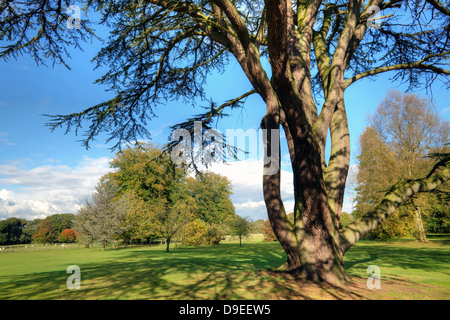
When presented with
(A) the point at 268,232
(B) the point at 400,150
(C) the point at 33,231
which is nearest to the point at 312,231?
(B) the point at 400,150

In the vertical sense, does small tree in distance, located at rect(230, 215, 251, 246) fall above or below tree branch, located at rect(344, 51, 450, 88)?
below

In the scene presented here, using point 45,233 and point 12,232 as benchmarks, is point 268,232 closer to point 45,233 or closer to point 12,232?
point 45,233

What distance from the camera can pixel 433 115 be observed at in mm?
23250

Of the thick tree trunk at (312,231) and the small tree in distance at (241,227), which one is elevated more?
the thick tree trunk at (312,231)

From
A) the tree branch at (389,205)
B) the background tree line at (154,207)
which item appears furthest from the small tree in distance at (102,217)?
the tree branch at (389,205)

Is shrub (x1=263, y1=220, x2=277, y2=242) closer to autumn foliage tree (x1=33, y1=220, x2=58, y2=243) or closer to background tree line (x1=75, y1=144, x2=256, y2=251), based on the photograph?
background tree line (x1=75, y1=144, x2=256, y2=251)

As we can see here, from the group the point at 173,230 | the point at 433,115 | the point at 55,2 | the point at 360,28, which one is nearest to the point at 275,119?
the point at 360,28

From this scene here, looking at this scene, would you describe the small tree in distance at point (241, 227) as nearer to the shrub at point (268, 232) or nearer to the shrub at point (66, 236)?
the shrub at point (268, 232)

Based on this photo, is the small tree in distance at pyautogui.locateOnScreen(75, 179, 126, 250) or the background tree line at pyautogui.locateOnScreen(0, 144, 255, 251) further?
the small tree in distance at pyautogui.locateOnScreen(75, 179, 126, 250)

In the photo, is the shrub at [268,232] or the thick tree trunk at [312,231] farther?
the shrub at [268,232]

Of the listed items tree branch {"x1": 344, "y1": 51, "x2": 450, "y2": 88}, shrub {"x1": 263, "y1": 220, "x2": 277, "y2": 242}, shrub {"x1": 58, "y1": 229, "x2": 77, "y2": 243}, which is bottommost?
shrub {"x1": 58, "y1": 229, "x2": 77, "y2": 243}

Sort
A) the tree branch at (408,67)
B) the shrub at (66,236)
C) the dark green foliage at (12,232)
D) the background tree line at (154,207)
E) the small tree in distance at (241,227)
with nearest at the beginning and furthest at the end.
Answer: the tree branch at (408,67)
the background tree line at (154,207)
the small tree in distance at (241,227)
the dark green foliage at (12,232)
the shrub at (66,236)

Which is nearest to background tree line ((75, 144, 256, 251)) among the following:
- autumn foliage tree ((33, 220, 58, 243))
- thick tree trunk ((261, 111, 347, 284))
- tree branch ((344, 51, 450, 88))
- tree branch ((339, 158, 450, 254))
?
thick tree trunk ((261, 111, 347, 284))
